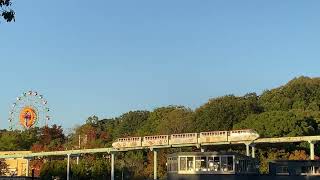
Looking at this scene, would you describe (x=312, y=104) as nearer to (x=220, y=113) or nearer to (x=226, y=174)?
(x=220, y=113)

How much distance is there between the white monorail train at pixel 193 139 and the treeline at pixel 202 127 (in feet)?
21.7

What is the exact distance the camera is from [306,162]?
167ft

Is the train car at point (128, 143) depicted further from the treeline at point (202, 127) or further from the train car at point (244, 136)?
the train car at point (244, 136)

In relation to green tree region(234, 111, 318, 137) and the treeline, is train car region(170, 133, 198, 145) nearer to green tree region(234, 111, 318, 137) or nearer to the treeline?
the treeline

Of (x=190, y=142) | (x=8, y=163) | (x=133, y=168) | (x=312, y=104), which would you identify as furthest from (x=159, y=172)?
(x=8, y=163)

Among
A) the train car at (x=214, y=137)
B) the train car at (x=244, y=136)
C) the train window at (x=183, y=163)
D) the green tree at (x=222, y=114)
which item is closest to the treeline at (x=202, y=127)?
the green tree at (x=222, y=114)

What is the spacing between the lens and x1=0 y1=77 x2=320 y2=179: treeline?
9581cm

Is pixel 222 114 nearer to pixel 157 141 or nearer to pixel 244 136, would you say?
pixel 157 141

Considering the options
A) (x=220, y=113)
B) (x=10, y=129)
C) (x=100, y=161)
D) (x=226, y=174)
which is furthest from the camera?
(x=10, y=129)

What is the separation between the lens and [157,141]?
90.1 meters

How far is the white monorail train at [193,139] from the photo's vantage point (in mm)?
79812

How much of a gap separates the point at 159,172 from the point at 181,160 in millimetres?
47516

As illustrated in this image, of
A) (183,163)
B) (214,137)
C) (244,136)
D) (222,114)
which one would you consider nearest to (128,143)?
(214,137)

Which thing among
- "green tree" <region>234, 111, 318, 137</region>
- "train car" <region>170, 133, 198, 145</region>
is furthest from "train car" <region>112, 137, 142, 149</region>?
"green tree" <region>234, 111, 318, 137</region>
